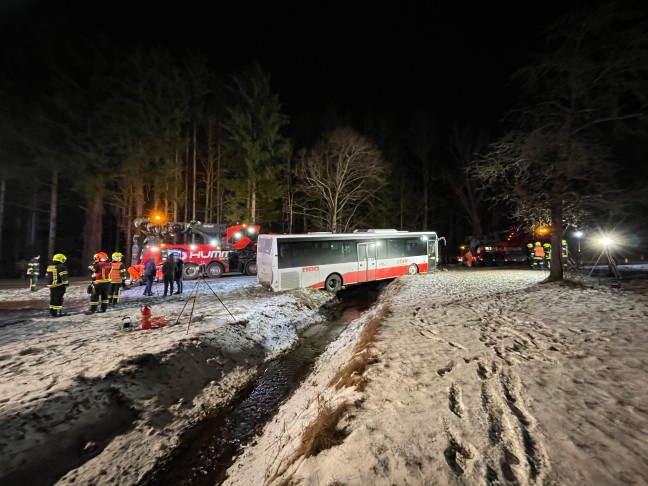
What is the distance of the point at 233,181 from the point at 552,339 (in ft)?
73.8

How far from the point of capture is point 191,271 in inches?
671

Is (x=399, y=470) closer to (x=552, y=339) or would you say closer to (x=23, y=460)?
(x=23, y=460)

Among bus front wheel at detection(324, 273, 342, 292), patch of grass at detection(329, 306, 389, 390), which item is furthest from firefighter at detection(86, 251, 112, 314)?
patch of grass at detection(329, 306, 389, 390)

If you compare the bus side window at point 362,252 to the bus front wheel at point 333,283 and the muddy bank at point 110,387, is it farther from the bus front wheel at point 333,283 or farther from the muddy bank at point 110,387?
the muddy bank at point 110,387

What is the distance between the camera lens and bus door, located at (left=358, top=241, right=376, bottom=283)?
1456cm

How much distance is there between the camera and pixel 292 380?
20.1 feet

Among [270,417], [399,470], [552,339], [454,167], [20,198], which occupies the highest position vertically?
[454,167]

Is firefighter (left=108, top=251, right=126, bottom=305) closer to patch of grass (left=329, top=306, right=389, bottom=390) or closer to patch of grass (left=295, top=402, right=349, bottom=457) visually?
patch of grass (left=329, top=306, right=389, bottom=390)

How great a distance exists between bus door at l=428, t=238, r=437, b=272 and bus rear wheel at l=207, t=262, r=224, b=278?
12092 mm

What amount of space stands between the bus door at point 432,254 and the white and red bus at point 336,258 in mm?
317

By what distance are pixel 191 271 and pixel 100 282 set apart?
780cm

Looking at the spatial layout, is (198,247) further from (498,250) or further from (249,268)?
(498,250)

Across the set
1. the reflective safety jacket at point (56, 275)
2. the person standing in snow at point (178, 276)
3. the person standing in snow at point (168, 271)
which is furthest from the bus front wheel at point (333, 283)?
the reflective safety jacket at point (56, 275)

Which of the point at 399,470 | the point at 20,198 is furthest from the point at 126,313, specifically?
the point at 20,198
